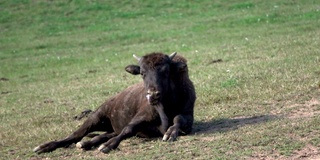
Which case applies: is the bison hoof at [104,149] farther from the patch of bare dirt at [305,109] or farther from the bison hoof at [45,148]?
the patch of bare dirt at [305,109]

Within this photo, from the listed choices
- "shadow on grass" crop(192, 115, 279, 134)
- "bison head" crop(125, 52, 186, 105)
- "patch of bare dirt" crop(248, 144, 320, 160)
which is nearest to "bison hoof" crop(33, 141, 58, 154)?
"bison head" crop(125, 52, 186, 105)

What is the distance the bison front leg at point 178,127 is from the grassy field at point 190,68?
5.3 inches

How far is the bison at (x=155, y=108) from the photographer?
9.52 meters

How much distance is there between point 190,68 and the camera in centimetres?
1702

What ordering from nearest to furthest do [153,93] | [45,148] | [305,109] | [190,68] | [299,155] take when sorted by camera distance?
1. [299,155]
2. [153,93]
3. [45,148]
4. [305,109]
5. [190,68]

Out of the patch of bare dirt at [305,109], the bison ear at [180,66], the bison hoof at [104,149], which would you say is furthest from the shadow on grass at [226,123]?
the bison hoof at [104,149]

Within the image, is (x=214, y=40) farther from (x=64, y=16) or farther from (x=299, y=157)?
(x=299, y=157)

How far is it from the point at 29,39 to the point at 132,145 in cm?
1924

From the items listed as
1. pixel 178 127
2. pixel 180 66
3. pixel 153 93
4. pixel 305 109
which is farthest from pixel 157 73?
pixel 305 109

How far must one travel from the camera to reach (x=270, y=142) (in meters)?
8.50

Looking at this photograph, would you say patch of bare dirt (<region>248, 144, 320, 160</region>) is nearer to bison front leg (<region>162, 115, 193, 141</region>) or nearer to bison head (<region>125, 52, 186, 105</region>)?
bison front leg (<region>162, 115, 193, 141</region>)

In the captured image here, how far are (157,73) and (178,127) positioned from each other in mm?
829

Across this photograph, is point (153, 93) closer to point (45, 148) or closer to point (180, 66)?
point (180, 66)

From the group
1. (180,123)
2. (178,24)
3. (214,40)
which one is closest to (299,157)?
(180,123)
